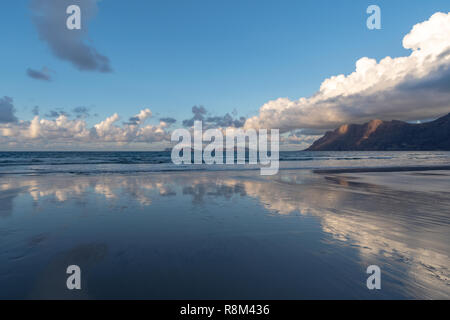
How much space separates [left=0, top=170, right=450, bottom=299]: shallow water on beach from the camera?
4004mm

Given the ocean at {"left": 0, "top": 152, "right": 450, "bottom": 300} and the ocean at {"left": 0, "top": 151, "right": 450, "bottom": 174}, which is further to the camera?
the ocean at {"left": 0, "top": 151, "right": 450, "bottom": 174}

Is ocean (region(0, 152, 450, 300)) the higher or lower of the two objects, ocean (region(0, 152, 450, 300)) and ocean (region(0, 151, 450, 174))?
the higher

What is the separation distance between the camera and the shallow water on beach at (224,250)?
400 cm

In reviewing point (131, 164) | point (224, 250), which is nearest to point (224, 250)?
point (224, 250)

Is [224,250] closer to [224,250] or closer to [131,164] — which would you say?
[224,250]

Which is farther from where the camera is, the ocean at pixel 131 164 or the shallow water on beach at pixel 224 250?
the ocean at pixel 131 164

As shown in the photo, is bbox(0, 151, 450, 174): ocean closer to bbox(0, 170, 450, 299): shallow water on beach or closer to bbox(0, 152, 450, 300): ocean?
bbox(0, 152, 450, 300): ocean

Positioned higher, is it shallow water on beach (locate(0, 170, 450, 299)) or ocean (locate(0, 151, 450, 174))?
shallow water on beach (locate(0, 170, 450, 299))

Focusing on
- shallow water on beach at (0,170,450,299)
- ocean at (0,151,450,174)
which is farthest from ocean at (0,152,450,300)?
ocean at (0,151,450,174)

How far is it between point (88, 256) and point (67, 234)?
6.99 feet

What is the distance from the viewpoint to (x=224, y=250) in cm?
563

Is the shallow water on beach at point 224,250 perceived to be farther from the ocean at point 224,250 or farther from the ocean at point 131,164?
the ocean at point 131,164

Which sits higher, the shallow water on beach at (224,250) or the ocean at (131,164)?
the shallow water on beach at (224,250)

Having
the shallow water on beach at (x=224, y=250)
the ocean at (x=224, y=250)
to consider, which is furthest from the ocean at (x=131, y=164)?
the shallow water on beach at (x=224, y=250)
